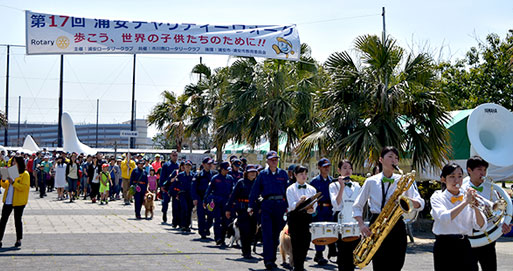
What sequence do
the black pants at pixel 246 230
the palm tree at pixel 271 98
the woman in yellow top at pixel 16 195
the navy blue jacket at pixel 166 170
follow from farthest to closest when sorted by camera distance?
the palm tree at pixel 271 98, the navy blue jacket at pixel 166 170, the woman in yellow top at pixel 16 195, the black pants at pixel 246 230

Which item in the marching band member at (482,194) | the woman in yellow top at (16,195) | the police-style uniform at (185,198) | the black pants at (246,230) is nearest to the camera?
the marching band member at (482,194)

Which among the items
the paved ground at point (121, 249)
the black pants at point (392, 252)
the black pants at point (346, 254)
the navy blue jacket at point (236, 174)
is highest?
the navy blue jacket at point (236, 174)

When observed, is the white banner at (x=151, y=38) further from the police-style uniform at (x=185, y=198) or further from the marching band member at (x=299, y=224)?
the marching band member at (x=299, y=224)

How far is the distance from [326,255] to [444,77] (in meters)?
26.1

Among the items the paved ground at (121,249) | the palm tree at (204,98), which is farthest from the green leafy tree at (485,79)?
the paved ground at (121,249)

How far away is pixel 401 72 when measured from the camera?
15898 mm

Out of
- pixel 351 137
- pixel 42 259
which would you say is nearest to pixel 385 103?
pixel 351 137

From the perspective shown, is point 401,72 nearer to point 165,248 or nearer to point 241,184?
point 241,184

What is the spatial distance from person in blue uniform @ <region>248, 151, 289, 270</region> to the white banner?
208 inches

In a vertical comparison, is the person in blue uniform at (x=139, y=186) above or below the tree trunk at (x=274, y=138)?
below

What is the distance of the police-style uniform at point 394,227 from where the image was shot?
6.88 metres

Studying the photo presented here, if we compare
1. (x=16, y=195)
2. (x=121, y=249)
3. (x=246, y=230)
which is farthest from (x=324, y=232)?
(x=16, y=195)

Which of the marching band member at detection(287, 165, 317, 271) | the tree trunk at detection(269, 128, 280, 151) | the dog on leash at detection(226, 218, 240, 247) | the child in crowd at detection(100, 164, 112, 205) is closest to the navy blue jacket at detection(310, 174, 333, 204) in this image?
the marching band member at detection(287, 165, 317, 271)

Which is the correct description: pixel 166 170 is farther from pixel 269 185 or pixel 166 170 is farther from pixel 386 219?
pixel 386 219
